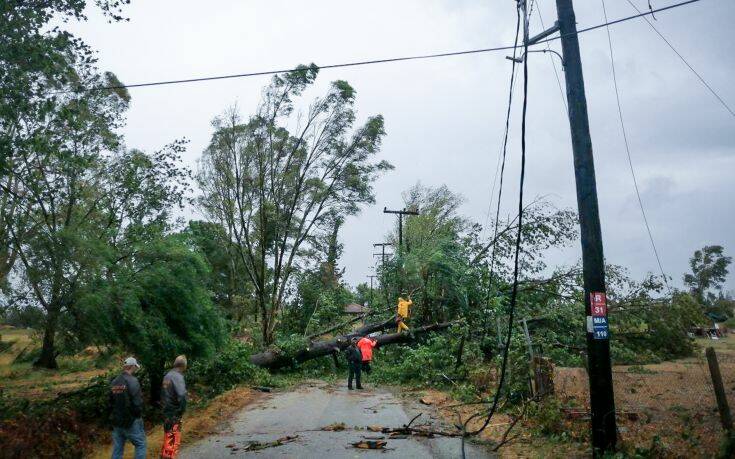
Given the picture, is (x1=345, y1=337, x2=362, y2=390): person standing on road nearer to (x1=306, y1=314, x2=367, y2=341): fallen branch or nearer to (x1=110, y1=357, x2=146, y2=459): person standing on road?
(x1=306, y1=314, x2=367, y2=341): fallen branch

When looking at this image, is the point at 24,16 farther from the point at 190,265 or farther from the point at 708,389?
the point at 708,389

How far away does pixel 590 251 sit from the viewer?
7336 millimetres

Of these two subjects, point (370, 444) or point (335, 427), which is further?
point (335, 427)

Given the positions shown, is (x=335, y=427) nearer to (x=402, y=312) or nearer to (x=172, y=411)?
(x=172, y=411)

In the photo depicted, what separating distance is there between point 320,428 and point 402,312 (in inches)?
417

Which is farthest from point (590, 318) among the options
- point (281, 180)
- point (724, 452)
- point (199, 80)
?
point (281, 180)

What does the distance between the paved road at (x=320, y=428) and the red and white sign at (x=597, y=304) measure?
257 cm

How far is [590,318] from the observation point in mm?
7188

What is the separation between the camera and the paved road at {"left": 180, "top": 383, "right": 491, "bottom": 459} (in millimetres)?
7922

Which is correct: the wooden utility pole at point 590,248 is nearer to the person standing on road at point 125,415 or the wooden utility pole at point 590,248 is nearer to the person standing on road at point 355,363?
the person standing on road at point 125,415

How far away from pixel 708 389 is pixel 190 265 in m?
11.6

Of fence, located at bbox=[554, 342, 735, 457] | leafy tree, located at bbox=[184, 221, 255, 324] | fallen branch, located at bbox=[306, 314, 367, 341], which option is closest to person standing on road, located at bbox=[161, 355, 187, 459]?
fence, located at bbox=[554, 342, 735, 457]

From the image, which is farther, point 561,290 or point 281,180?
point 281,180

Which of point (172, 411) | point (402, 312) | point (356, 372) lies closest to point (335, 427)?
point (172, 411)
